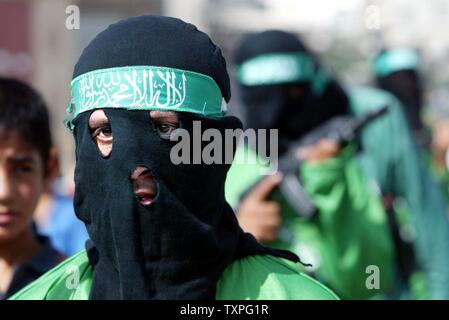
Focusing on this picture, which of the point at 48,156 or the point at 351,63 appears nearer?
the point at 48,156

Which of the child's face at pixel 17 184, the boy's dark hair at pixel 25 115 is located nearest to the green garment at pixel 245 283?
the child's face at pixel 17 184

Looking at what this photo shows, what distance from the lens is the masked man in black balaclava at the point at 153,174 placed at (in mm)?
2342

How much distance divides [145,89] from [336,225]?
8.76 ft

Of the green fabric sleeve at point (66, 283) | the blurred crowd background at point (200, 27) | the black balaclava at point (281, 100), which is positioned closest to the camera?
the green fabric sleeve at point (66, 283)

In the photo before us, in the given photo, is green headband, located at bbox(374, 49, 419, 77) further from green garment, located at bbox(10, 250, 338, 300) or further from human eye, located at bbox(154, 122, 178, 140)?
human eye, located at bbox(154, 122, 178, 140)

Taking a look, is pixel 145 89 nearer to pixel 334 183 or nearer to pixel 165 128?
pixel 165 128

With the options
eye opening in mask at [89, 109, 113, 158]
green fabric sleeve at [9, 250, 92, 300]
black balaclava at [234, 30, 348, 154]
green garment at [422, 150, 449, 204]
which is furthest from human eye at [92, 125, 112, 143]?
green garment at [422, 150, 449, 204]

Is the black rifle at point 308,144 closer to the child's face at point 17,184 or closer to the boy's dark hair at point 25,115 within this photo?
the boy's dark hair at point 25,115

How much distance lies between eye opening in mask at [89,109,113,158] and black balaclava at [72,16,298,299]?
0.01 m

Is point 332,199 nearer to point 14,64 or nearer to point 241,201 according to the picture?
point 241,201

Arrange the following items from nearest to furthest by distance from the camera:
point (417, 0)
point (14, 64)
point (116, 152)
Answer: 1. point (116, 152)
2. point (417, 0)
3. point (14, 64)

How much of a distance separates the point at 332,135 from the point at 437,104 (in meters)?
5.85
